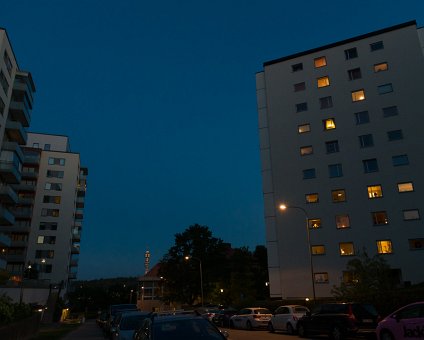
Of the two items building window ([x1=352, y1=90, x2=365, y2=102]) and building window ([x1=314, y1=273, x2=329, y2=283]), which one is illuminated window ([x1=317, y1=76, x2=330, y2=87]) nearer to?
building window ([x1=352, y1=90, x2=365, y2=102])

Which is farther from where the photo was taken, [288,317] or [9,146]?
[9,146]

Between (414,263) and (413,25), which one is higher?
(413,25)

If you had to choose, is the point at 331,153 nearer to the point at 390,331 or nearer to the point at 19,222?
the point at 390,331

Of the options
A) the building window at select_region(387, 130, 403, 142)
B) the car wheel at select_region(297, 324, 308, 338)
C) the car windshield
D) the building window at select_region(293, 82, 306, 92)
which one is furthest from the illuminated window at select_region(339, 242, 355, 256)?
the car windshield

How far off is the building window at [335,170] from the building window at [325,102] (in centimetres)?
754

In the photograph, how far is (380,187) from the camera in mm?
42125

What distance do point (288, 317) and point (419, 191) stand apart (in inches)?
975

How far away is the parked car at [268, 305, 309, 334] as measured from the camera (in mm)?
22844

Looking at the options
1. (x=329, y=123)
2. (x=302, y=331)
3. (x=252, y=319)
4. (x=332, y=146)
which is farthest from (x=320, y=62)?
(x=302, y=331)

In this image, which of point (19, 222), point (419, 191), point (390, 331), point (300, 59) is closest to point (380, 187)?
point (419, 191)

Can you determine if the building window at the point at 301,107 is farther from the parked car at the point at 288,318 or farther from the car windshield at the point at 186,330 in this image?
the car windshield at the point at 186,330

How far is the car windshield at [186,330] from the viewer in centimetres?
695

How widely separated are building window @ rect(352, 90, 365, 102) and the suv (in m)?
32.4

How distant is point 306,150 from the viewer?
47125 mm
